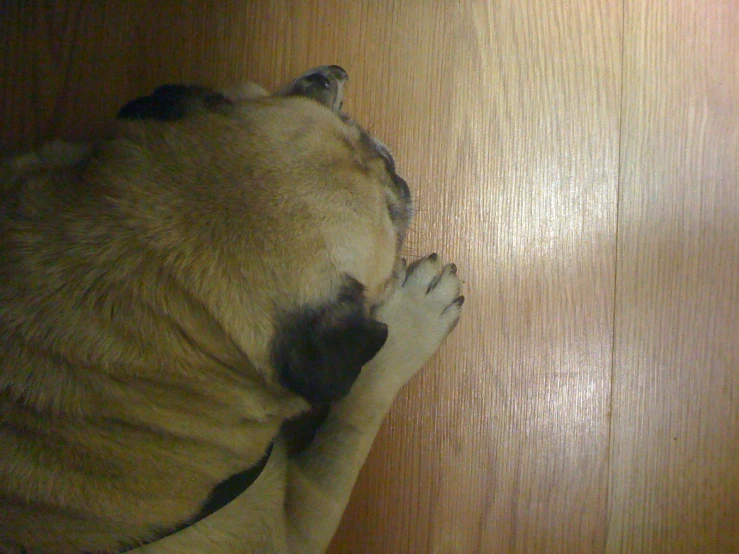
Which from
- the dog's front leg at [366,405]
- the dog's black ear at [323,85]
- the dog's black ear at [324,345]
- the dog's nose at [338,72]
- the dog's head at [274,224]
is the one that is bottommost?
the dog's front leg at [366,405]

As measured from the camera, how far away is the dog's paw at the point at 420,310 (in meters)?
1.35

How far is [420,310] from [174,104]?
2.47ft

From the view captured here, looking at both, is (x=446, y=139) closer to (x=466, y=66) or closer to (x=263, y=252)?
(x=466, y=66)

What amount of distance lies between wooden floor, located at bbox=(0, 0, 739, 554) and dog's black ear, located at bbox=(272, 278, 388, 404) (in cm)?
54

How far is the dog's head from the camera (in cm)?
80

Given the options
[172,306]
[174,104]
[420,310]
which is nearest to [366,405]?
[420,310]

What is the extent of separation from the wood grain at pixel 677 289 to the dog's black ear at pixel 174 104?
1121mm

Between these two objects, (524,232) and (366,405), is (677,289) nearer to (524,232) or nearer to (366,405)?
(524,232)

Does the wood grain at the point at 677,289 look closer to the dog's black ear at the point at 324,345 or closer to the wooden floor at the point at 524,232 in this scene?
the wooden floor at the point at 524,232

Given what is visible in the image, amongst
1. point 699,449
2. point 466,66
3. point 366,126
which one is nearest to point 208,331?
point 366,126

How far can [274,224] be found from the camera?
81cm

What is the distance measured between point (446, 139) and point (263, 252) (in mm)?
820

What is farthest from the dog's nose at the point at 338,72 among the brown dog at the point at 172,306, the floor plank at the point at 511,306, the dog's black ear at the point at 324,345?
the dog's black ear at the point at 324,345

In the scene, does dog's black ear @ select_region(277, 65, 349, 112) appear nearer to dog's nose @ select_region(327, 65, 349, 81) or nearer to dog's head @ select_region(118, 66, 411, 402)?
dog's nose @ select_region(327, 65, 349, 81)
